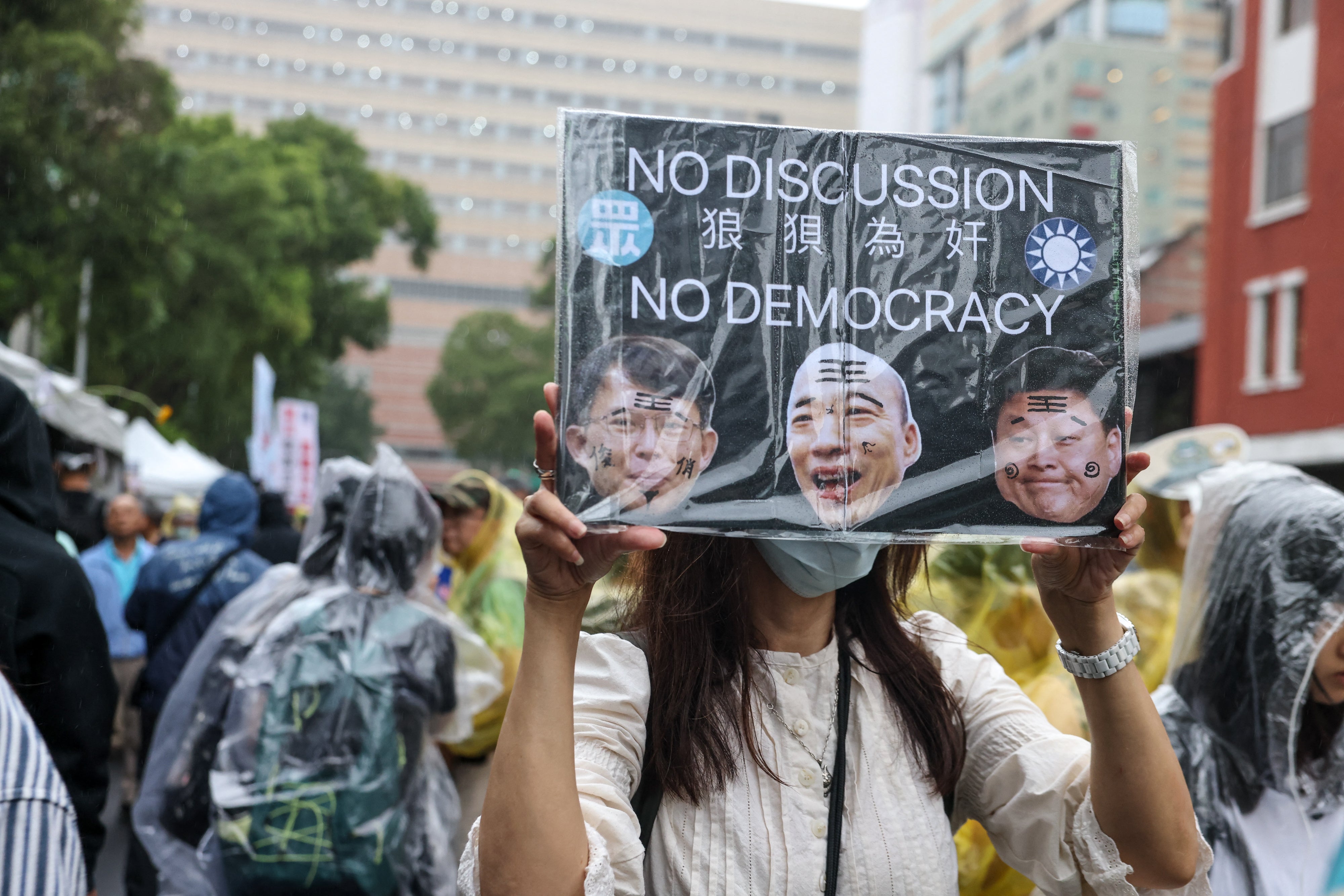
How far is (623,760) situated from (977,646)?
685 millimetres

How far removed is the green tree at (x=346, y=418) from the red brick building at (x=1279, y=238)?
49509mm

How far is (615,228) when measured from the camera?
1508 millimetres

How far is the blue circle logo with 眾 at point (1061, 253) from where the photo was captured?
161 cm

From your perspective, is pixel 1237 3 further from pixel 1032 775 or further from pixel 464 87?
pixel 464 87

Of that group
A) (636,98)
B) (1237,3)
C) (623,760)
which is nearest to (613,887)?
(623,760)

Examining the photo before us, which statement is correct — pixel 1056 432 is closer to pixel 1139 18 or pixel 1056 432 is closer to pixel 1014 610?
pixel 1014 610

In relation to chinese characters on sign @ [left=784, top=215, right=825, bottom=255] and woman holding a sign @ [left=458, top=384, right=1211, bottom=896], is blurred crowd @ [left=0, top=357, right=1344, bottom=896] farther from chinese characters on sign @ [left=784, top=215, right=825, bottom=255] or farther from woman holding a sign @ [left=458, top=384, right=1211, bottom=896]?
chinese characters on sign @ [left=784, top=215, right=825, bottom=255]

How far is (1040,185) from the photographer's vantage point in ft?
5.33

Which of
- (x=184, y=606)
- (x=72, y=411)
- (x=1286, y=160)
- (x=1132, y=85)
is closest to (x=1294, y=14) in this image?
(x=1286, y=160)

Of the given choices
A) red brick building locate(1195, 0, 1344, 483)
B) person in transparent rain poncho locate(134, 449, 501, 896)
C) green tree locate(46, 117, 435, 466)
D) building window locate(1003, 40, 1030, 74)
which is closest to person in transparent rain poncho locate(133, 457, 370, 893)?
person in transparent rain poncho locate(134, 449, 501, 896)

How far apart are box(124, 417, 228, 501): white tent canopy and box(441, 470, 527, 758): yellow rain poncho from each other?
14261 mm

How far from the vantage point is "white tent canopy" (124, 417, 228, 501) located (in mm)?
19359

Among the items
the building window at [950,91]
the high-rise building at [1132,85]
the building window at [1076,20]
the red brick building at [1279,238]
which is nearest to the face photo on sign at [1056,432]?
the red brick building at [1279,238]

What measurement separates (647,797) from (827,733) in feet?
0.93
